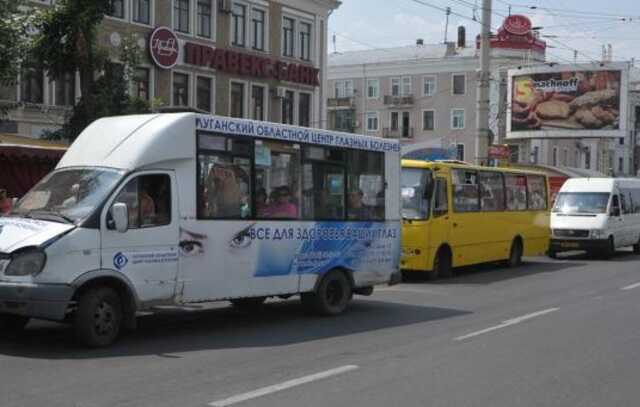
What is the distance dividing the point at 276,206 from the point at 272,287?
1081 millimetres

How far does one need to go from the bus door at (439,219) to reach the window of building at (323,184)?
18.6 ft

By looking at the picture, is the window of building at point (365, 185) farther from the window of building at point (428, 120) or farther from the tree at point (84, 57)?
the window of building at point (428, 120)

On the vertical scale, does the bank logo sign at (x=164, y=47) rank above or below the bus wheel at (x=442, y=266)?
above

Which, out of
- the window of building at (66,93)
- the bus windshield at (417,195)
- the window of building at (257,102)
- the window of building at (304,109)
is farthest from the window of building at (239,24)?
the bus windshield at (417,195)

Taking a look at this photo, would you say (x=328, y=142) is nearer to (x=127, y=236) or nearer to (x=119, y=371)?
(x=127, y=236)

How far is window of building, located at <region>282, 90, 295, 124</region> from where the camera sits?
38312 mm

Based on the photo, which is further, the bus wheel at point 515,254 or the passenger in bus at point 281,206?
the bus wheel at point 515,254

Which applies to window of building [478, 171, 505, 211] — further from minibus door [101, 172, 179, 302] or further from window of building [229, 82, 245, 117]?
window of building [229, 82, 245, 117]

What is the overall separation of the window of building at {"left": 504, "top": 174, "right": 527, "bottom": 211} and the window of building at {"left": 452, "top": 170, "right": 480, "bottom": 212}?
202cm

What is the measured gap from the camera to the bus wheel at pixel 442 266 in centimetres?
1828

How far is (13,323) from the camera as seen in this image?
10055 millimetres

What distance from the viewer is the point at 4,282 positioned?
8.68 metres

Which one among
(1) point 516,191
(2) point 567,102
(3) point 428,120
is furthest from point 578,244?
(3) point 428,120

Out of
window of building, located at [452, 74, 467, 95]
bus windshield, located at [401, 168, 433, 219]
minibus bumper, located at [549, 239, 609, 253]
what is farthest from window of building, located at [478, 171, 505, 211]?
window of building, located at [452, 74, 467, 95]
